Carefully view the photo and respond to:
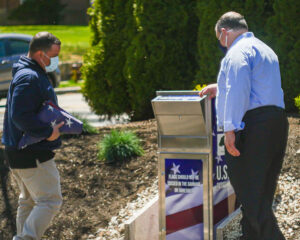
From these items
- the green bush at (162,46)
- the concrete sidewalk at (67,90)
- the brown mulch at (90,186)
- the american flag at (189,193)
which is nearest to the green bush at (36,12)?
the concrete sidewalk at (67,90)

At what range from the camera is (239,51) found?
13.3 feet

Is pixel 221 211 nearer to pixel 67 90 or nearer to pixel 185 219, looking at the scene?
pixel 185 219

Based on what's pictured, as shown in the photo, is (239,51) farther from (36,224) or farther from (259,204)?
(36,224)

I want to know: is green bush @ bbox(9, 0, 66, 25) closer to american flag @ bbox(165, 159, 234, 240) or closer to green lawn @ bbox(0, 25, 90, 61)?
green lawn @ bbox(0, 25, 90, 61)

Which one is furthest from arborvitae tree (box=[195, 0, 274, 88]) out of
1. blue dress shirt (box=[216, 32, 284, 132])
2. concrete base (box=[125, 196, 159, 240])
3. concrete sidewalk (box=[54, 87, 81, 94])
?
concrete sidewalk (box=[54, 87, 81, 94])

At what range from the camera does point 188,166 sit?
4543 millimetres

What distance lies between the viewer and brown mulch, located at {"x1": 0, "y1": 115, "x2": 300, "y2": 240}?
5770mm

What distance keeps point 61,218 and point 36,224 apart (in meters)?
1.30

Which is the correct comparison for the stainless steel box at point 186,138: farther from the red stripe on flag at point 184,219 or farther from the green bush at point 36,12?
the green bush at point 36,12

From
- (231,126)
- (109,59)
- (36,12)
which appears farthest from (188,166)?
(36,12)

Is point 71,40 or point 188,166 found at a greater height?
point 188,166

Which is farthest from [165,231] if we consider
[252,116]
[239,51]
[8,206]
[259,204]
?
[8,206]

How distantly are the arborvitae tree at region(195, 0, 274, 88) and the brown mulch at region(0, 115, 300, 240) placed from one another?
1.21 m

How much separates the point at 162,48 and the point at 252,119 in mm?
4225
